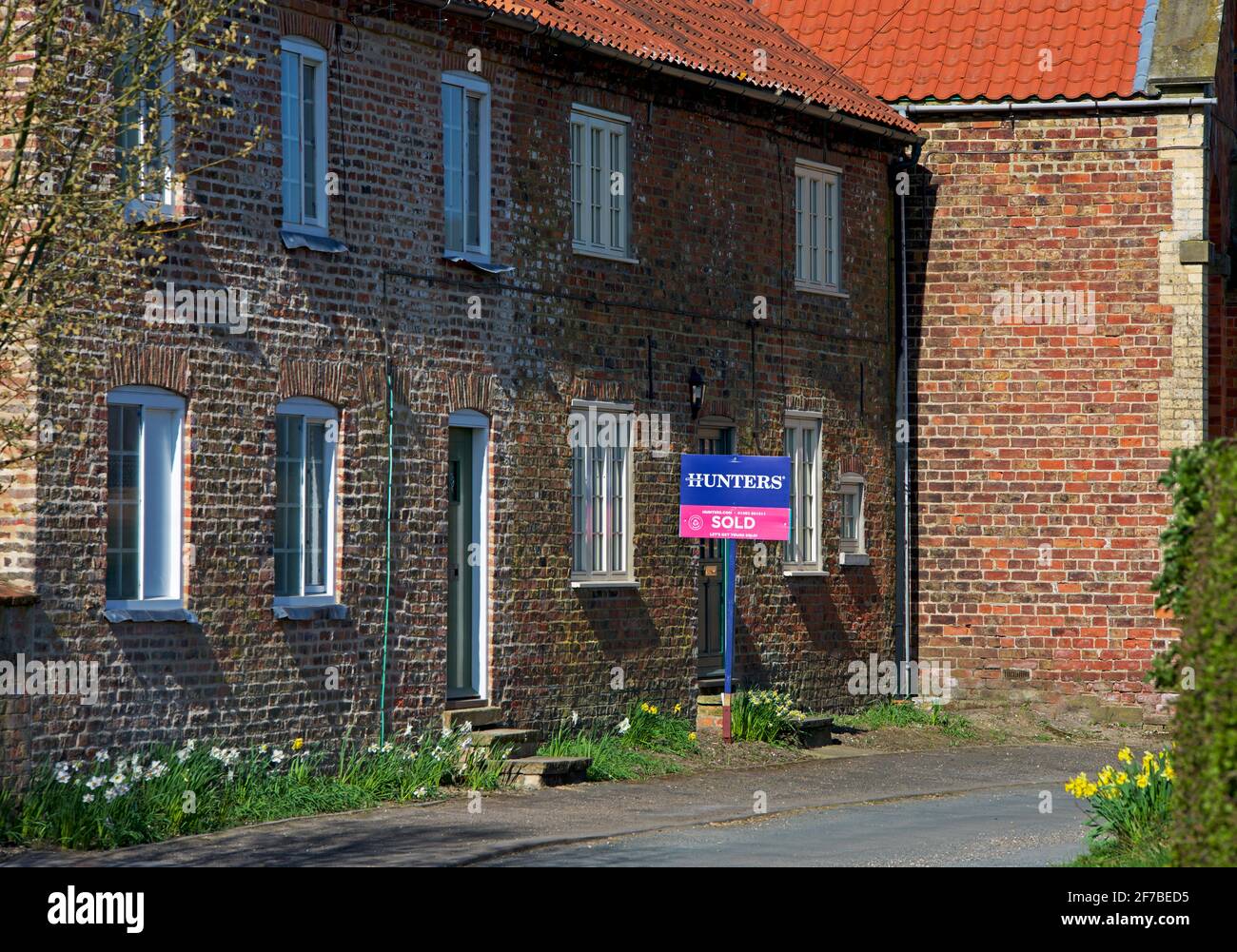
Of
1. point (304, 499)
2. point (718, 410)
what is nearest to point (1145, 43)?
point (718, 410)

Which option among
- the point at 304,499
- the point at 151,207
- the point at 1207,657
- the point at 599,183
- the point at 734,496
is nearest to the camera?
the point at 1207,657

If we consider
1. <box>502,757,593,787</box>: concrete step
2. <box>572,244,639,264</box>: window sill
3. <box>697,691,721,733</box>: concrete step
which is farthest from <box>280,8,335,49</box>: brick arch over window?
<box>697,691,721,733</box>: concrete step

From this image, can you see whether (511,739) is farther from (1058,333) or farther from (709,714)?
(1058,333)

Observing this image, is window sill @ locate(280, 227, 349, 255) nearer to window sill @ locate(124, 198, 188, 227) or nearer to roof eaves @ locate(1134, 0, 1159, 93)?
window sill @ locate(124, 198, 188, 227)

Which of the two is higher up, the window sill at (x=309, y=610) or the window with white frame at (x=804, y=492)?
the window with white frame at (x=804, y=492)

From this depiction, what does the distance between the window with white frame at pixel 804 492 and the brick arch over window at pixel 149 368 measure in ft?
29.9

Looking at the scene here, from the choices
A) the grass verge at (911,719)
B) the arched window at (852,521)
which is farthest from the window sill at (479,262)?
the grass verge at (911,719)

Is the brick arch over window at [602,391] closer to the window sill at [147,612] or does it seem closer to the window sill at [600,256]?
the window sill at [600,256]

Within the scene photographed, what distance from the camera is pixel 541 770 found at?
1684cm

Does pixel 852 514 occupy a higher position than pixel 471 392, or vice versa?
pixel 471 392

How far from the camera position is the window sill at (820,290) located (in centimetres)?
2259

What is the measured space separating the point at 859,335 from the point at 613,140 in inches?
200

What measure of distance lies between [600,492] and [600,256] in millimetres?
2232
